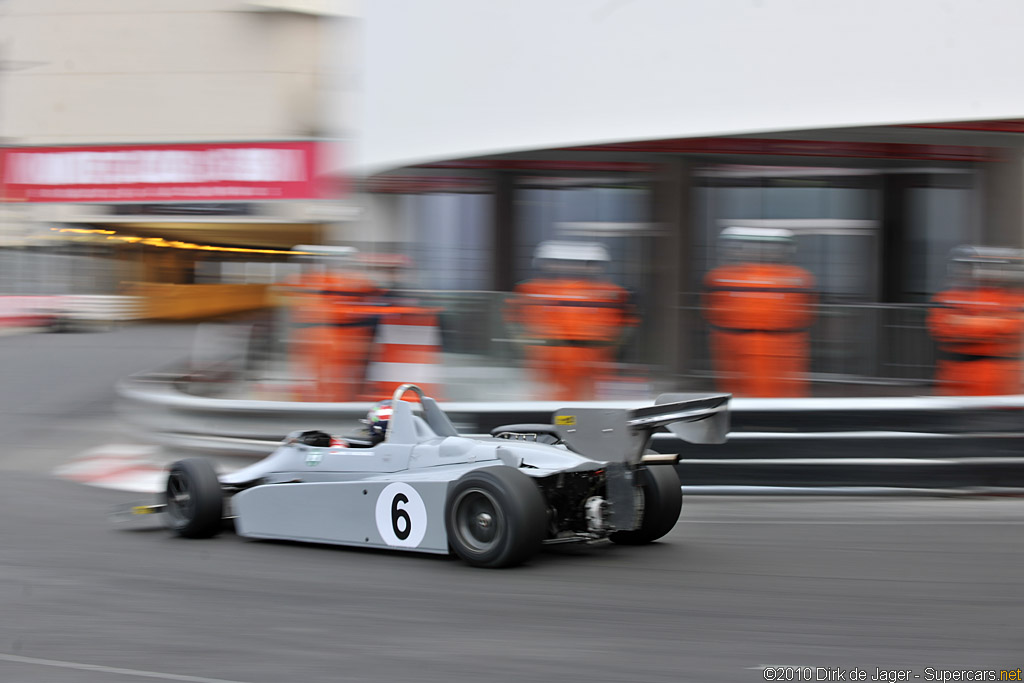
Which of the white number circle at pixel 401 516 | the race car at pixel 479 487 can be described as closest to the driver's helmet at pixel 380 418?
the race car at pixel 479 487

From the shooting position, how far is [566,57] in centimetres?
1058

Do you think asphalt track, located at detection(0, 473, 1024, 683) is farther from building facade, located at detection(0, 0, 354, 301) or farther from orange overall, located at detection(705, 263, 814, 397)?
building facade, located at detection(0, 0, 354, 301)

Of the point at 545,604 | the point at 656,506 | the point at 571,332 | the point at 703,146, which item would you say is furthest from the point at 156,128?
the point at 545,604

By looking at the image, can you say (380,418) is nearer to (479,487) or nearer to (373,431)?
(373,431)

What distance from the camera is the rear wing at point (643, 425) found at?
18.7ft

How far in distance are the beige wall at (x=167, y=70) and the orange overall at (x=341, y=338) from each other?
18256mm

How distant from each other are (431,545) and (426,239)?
870 centimetres

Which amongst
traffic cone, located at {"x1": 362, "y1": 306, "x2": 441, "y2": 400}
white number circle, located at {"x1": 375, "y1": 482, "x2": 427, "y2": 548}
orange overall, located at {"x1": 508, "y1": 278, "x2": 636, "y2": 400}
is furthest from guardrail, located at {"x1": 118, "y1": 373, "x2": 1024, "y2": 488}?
white number circle, located at {"x1": 375, "y1": 482, "x2": 427, "y2": 548}

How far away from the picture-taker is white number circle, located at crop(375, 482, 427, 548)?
5941mm

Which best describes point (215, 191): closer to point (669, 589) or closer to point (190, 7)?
point (190, 7)

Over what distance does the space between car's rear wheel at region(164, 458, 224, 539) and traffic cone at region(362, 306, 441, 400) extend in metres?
2.72

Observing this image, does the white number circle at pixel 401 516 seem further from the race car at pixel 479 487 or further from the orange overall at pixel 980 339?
the orange overall at pixel 980 339

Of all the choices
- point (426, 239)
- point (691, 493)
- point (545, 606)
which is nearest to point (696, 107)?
point (691, 493)

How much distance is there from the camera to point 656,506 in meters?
6.17
